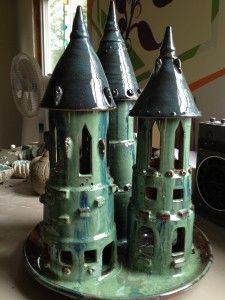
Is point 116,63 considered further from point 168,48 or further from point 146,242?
point 146,242

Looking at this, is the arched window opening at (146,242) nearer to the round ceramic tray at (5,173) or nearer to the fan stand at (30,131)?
the round ceramic tray at (5,173)

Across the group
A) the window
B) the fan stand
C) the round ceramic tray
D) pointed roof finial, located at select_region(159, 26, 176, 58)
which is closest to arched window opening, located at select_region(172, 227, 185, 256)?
pointed roof finial, located at select_region(159, 26, 176, 58)

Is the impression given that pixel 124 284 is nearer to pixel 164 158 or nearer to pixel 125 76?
pixel 164 158

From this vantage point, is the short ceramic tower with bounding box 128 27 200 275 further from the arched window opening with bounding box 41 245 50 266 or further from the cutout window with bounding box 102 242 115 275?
the arched window opening with bounding box 41 245 50 266

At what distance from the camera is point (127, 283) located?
0.69 metres

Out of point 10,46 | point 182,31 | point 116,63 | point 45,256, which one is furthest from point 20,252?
point 10,46

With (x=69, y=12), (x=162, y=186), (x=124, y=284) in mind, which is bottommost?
(x=124, y=284)

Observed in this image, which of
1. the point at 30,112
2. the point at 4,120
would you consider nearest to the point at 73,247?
the point at 30,112

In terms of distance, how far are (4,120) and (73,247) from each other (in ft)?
9.72

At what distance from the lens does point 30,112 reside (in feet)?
7.46

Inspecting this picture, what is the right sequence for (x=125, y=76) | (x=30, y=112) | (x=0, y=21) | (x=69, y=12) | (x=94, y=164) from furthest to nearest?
(x=0, y=21) < (x=69, y=12) < (x=30, y=112) < (x=125, y=76) < (x=94, y=164)

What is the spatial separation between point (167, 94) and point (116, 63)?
199 mm

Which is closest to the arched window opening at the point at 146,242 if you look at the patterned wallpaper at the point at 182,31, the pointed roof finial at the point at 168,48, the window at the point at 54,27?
the pointed roof finial at the point at 168,48

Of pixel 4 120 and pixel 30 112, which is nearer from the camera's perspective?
pixel 30 112
